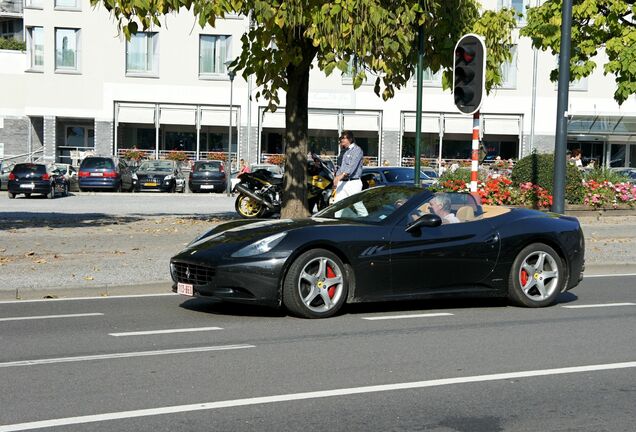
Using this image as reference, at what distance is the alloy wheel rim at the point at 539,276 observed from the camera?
10977mm

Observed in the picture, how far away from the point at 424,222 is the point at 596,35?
15.1 m

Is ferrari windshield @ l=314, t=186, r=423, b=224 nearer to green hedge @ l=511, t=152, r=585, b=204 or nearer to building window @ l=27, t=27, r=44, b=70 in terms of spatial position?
green hedge @ l=511, t=152, r=585, b=204

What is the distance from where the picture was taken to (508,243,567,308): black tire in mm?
10914

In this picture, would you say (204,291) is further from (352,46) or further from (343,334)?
(352,46)

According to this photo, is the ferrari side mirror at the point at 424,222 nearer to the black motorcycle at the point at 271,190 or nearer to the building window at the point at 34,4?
the black motorcycle at the point at 271,190

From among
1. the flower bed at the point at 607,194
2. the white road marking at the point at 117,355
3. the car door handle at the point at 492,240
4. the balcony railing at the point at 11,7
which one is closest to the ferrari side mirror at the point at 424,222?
the car door handle at the point at 492,240

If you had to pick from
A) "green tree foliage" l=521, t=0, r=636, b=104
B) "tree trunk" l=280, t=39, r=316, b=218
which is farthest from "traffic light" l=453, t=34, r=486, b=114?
"green tree foliage" l=521, t=0, r=636, b=104

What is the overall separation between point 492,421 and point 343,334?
10.3 ft

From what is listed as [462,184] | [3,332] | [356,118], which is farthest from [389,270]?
[356,118]

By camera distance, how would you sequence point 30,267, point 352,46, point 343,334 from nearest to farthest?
1. point 343,334
2. point 30,267
3. point 352,46

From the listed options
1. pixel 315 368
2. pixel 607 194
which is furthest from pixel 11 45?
pixel 315 368

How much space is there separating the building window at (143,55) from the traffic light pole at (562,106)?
1577 inches

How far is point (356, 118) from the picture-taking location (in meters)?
55.1

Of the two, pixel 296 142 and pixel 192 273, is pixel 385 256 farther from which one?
pixel 296 142
